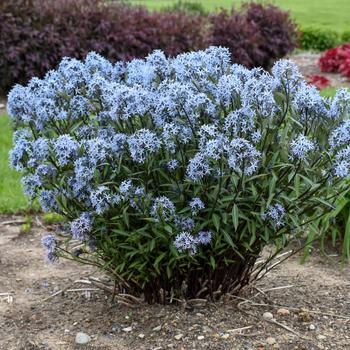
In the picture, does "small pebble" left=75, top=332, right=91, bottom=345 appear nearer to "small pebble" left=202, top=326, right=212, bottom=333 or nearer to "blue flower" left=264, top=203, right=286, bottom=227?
"small pebble" left=202, top=326, right=212, bottom=333

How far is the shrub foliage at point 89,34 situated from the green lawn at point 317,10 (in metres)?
8.70

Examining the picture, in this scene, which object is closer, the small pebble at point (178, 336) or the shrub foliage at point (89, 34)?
the small pebble at point (178, 336)

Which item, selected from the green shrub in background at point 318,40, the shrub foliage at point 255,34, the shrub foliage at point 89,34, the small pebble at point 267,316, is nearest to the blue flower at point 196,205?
the small pebble at point 267,316

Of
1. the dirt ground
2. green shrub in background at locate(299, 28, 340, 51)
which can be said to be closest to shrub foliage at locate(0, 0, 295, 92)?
green shrub in background at locate(299, 28, 340, 51)

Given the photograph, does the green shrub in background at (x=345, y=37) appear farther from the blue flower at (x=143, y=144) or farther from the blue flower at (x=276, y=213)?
the blue flower at (x=143, y=144)

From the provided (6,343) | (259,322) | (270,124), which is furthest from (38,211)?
(270,124)

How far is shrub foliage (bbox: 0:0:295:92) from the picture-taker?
9719 mm

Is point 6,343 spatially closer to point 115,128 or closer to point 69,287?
point 69,287

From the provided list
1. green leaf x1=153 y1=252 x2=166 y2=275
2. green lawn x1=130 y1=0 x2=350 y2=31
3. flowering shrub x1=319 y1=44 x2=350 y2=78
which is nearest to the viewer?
green leaf x1=153 y1=252 x2=166 y2=275

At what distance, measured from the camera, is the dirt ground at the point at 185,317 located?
3273 millimetres

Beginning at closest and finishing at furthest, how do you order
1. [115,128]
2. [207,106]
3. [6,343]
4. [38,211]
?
[207,106], [115,128], [6,343], [38,211]

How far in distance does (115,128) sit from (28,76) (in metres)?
7.09

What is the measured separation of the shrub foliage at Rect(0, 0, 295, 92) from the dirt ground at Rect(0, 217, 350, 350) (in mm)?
6076

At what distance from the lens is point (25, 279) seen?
4094 mm
